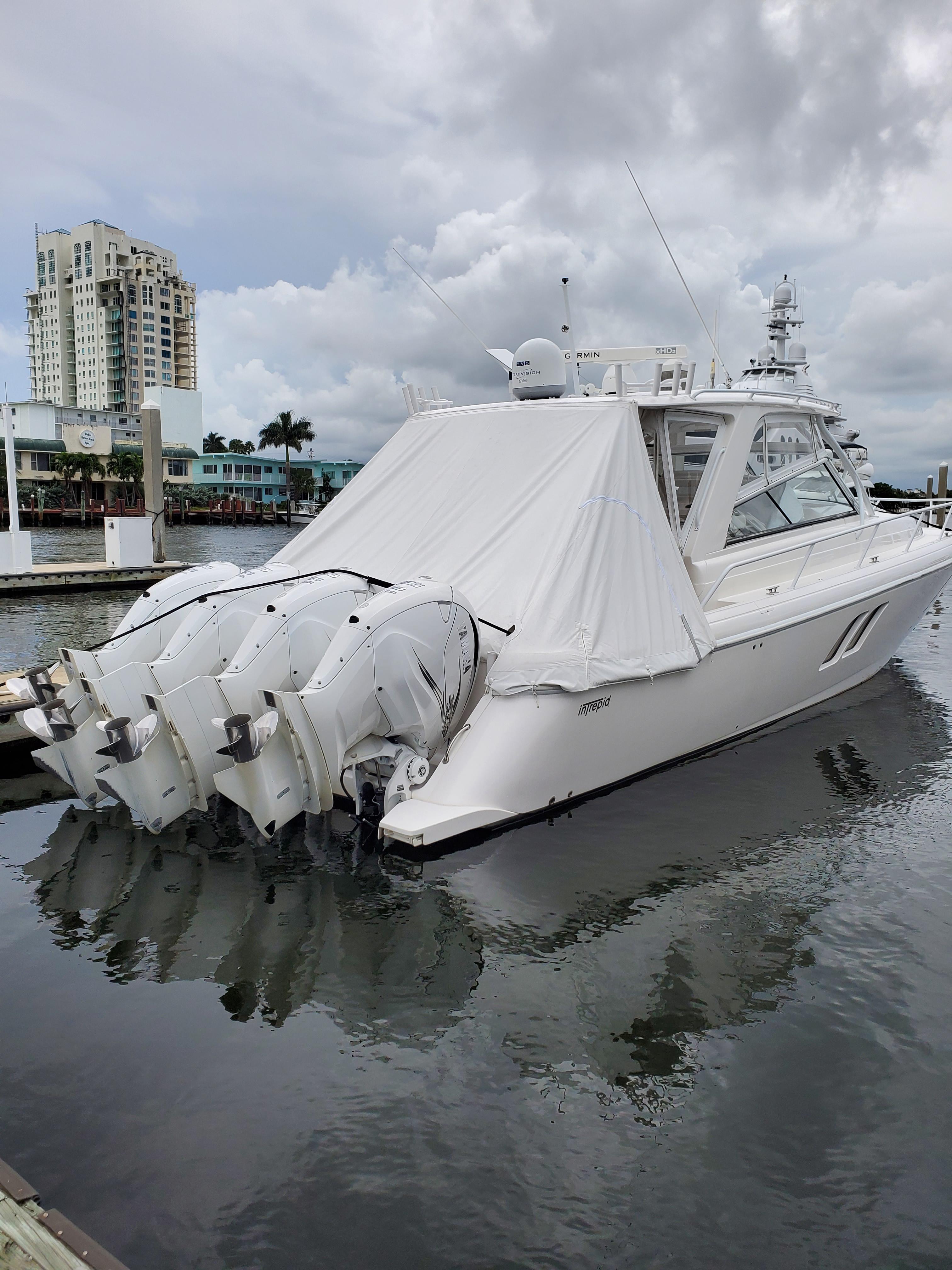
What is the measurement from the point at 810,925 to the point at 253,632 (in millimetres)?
3437

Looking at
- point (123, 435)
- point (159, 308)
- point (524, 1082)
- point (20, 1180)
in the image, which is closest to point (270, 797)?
point (524, 1082)

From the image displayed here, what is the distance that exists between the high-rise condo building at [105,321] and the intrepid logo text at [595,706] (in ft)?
363

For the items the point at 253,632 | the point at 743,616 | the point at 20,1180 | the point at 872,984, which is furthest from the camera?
the point at 743,616

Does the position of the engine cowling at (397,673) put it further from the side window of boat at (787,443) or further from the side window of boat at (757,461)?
the side window of boat at (787,443)

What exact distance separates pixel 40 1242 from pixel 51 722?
369 cm

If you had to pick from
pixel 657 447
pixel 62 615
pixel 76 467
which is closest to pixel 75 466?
pixel 76 467

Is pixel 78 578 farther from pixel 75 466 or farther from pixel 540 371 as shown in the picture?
pixel 75 466

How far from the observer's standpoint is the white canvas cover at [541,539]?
5.11 m

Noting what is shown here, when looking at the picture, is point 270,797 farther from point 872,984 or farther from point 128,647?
point 872,984

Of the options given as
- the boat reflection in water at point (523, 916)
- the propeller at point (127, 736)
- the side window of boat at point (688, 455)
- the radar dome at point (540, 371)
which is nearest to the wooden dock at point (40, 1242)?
the boat reflection in water at point (523, 916)

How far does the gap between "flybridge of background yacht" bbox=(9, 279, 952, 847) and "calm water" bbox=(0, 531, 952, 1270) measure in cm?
48

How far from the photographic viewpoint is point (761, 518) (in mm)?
7438

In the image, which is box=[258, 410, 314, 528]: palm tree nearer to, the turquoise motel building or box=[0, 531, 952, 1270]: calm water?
the turquoise motel building

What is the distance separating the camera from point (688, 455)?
744 cm
